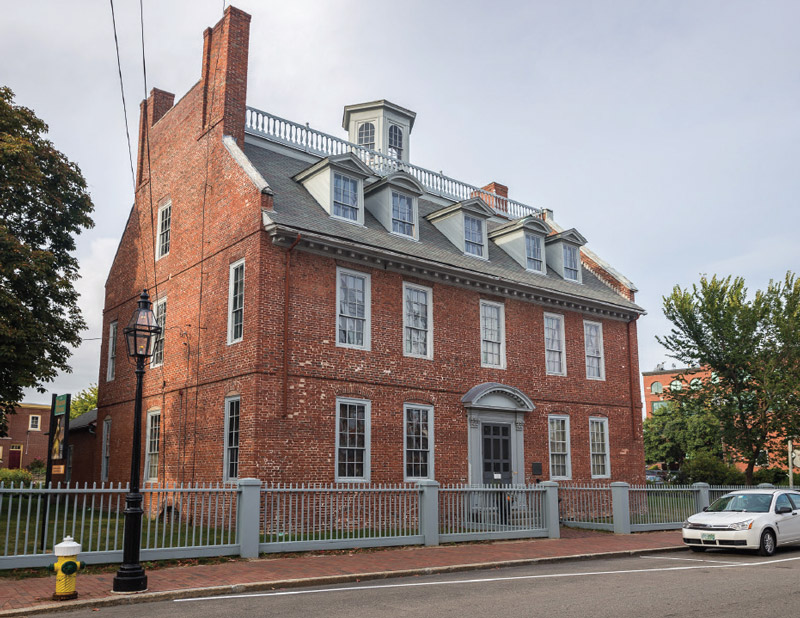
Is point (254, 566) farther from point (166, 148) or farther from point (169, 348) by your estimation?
Answer: point (166, 148)

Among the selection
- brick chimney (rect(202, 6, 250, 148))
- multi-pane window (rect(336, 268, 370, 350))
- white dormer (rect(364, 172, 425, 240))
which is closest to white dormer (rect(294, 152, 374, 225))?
white dormer (rect(364, 172, 425, 240))

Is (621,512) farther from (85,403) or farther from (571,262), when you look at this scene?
(85,403)

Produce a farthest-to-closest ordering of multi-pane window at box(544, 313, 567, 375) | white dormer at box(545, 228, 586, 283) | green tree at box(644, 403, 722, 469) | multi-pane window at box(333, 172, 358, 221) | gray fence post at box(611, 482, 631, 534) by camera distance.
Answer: green tree at box(644, 403, 722, 469), white dormer at box(545, 228, 586, 283), multi-pane window at box(544, 313, 567, 375), multi-pane window at box(333, 172, 358, 221), gray fence post at box(611, 482, 631, 534)

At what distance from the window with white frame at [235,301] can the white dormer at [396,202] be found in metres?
4.78

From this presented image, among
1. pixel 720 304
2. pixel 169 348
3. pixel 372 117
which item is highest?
pixel 372 117

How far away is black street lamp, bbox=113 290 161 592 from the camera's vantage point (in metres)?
9.34

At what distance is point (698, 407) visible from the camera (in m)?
29.8

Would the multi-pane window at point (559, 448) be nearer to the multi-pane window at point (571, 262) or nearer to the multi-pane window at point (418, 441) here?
the multi-pane window at point (418, 441)

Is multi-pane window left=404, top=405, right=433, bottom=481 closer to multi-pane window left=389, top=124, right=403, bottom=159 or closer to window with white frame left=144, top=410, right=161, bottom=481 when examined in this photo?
window with white frame left=144, top=410, right=161, bottom=481

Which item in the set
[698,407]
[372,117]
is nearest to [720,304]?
[698,407]

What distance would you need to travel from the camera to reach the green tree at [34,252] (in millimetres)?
19406

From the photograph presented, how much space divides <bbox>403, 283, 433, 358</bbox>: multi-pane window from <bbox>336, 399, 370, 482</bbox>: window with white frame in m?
2.27

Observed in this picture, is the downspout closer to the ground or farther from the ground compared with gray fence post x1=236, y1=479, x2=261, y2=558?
farther from the ground

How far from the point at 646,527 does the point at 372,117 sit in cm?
1744
